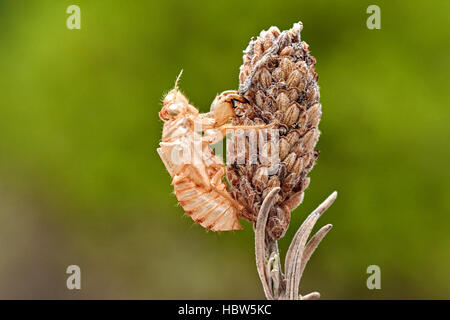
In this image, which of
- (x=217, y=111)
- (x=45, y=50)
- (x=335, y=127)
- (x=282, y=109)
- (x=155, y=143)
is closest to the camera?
(x=282, y=109)

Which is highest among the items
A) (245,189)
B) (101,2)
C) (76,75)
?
(101,2)

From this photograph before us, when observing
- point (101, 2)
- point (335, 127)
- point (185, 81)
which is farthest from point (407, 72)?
point (101, 2)

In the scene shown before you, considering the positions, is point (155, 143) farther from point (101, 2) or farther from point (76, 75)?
point (101, 2)

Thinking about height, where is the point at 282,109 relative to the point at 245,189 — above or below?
above

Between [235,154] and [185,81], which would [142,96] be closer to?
[185,81]

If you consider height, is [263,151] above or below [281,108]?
below

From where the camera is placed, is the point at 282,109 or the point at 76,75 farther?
the point at 76,75

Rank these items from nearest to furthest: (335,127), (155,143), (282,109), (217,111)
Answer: (282,109) → (217,111) → (335,127) → (155,143)
